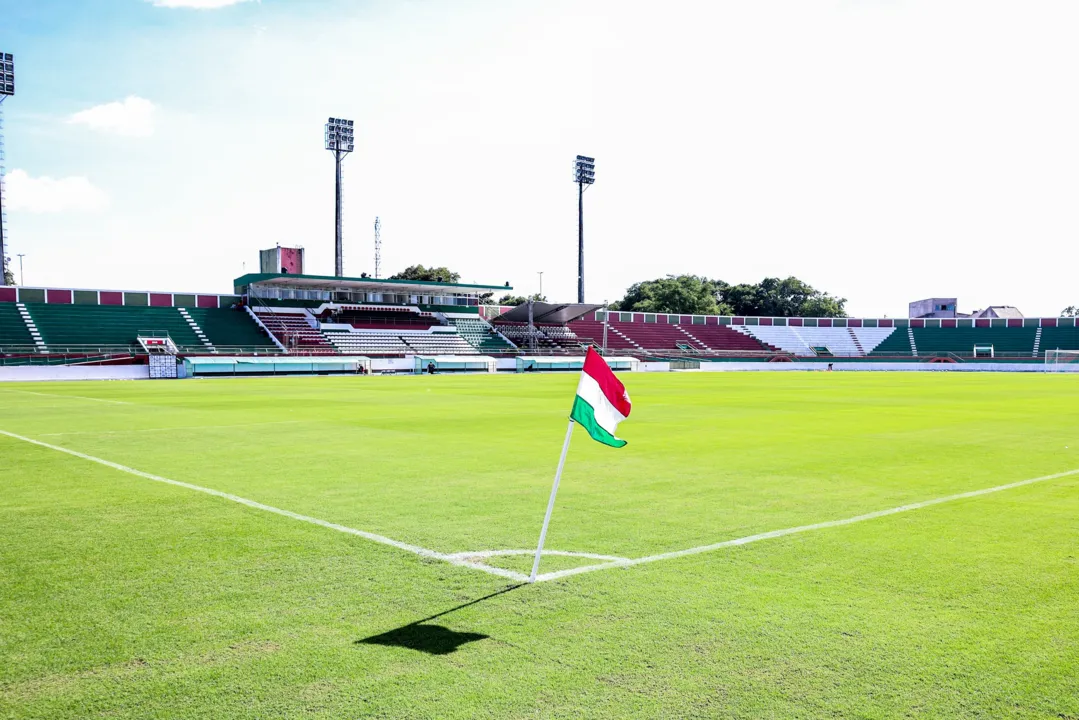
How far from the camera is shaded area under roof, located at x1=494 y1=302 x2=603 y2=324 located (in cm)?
7712

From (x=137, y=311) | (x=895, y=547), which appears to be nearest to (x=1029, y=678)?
(x=895, y=547)

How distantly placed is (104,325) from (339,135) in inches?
1116

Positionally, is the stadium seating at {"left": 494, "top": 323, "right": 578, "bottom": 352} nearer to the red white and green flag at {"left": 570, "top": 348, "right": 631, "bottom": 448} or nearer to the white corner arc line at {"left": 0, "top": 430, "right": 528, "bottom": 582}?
the white corner arc line at {"left": 0, "top": 430, "right": 528, "bottom": 582}

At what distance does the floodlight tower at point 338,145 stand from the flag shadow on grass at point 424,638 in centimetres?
7352

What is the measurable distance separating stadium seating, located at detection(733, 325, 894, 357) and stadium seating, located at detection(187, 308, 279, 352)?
5847cm

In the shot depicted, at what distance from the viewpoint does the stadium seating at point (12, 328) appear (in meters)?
55.9

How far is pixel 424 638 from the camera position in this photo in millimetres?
4941

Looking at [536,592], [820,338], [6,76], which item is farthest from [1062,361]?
[6,76]

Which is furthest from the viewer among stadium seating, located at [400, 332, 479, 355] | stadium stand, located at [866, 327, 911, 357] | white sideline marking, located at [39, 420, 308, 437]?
stadium stand, located at [866, 327, 911, 357]

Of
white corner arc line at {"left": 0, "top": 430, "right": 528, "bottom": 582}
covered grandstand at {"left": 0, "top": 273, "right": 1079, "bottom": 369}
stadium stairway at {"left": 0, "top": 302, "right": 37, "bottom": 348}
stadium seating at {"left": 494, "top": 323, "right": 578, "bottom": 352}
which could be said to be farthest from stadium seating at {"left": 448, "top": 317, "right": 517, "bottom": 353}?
white corner arc line at {"left": 0, "top": 430, "right": 528, "bottom": 582}

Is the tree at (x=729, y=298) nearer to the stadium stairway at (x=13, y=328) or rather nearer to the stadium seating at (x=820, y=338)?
the stadium seating at (x=820, y=338)

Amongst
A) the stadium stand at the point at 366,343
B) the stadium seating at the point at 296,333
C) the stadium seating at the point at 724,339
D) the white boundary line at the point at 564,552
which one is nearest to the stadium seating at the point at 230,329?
the stadium seating at the point at 296,333

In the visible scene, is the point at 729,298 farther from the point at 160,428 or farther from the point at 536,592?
the point at 536,592

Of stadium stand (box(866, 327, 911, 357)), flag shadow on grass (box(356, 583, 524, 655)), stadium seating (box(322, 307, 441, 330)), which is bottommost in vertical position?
flag shadow on grass (box(356, 583, 524, 655))
